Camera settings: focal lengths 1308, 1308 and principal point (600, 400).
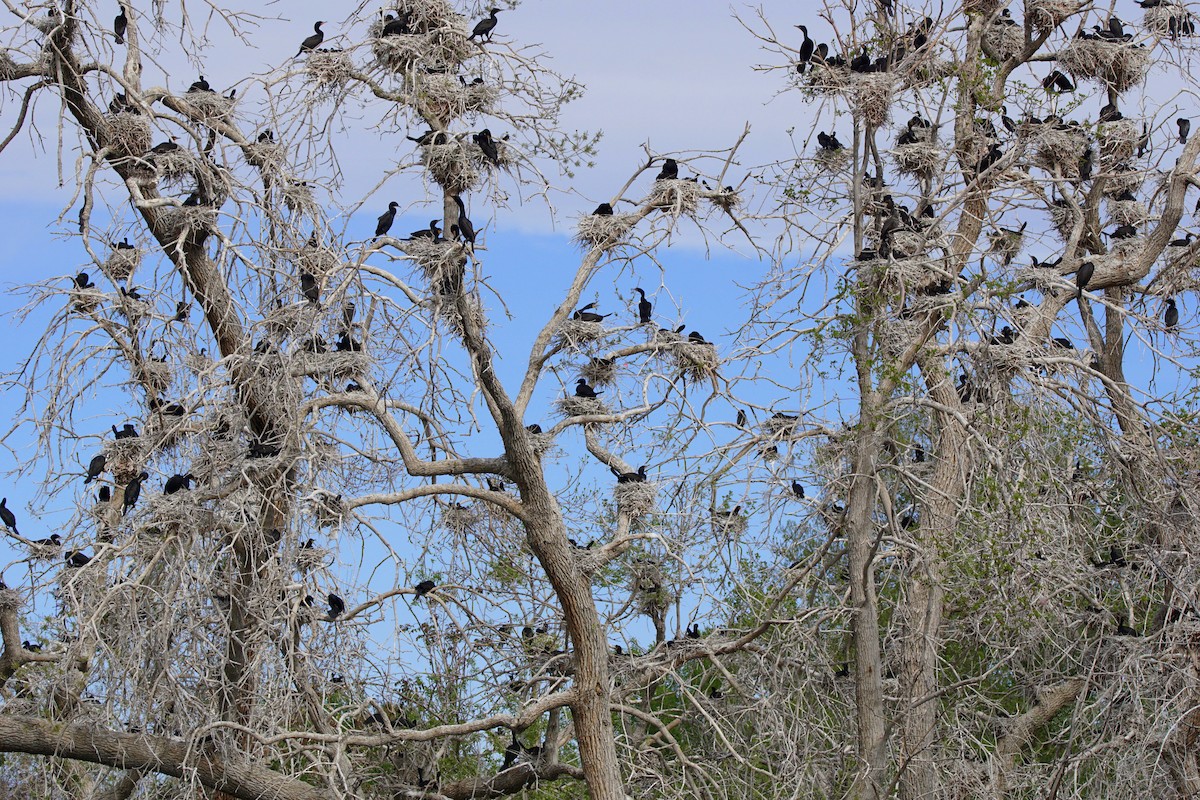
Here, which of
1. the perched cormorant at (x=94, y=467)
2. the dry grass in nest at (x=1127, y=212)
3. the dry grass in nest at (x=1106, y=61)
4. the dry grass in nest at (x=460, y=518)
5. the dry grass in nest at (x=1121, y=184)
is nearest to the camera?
the perched cormorant at (x=94, y=467)

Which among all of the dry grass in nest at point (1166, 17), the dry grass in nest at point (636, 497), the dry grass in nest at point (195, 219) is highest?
the dry grass in nest at point (1166, 17)

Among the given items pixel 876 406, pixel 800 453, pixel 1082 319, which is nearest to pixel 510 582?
pixel 800 453

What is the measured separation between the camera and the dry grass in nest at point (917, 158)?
11.2 m

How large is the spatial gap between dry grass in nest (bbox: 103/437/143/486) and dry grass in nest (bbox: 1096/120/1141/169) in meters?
8.69

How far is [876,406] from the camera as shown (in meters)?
8.59

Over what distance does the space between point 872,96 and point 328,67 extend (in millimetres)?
3683

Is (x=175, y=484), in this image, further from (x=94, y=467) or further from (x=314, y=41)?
(x=314, y=41)

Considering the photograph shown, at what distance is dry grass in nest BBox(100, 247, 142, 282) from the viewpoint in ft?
26.2

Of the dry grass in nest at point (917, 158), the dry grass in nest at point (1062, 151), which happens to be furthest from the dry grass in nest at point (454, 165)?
the dry grass in nest at point (1062, 151)

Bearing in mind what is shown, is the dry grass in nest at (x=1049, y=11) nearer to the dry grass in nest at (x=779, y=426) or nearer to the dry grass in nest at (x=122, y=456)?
the dry grass in nest at (x=779, y=426)

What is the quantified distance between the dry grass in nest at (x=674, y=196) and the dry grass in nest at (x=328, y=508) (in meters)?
2.91

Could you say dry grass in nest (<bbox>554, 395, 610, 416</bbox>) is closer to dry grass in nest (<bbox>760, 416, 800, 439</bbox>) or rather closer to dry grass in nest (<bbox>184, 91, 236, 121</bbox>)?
dry grass in nest (<bbox>760, 416, 800, 439</bbox>)

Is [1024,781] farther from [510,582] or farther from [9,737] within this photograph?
[9,737]

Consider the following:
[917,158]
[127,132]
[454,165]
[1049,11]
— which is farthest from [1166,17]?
[127,132]
